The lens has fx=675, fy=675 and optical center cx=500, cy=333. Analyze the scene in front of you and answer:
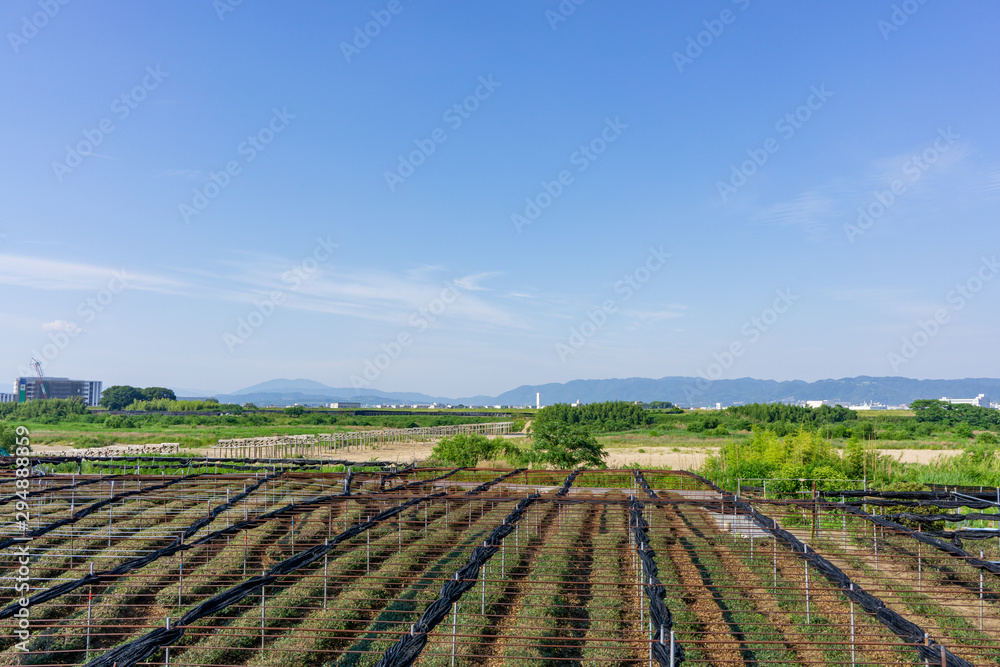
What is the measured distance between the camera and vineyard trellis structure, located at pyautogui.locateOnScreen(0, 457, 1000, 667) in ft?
31.6

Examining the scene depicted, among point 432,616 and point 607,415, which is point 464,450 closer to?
point 432,616

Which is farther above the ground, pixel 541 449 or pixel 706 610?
pixel 541 449

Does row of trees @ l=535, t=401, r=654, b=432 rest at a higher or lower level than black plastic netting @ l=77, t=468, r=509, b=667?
lower

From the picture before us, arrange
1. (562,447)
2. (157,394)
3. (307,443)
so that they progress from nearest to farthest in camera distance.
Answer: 1. (562,447)
2. (307,443)
3. (157,394)

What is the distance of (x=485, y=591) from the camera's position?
14.7 m

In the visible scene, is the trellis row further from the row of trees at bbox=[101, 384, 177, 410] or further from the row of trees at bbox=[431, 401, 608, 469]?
the row of trees at bbox=[101, 384, 177, 410]

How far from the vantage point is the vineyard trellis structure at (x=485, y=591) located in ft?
31.6

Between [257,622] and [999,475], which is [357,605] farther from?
[999,475]

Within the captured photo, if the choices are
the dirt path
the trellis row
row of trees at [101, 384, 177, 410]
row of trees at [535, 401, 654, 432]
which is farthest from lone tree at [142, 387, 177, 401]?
the dirt path

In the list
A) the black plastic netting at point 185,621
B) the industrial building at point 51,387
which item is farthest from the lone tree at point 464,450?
the industrial building at point 51,387

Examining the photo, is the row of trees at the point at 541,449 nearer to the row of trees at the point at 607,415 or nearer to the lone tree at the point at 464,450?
the lone tree at the point at 464,450

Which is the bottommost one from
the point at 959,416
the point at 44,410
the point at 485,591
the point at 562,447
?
the point at 44,410

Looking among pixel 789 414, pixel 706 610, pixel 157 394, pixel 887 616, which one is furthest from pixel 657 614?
pixel 157 394

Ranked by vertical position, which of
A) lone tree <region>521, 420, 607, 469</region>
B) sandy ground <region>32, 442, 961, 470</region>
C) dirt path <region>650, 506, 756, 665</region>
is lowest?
sandy ground <region>32, 442, 961, 470</region>
